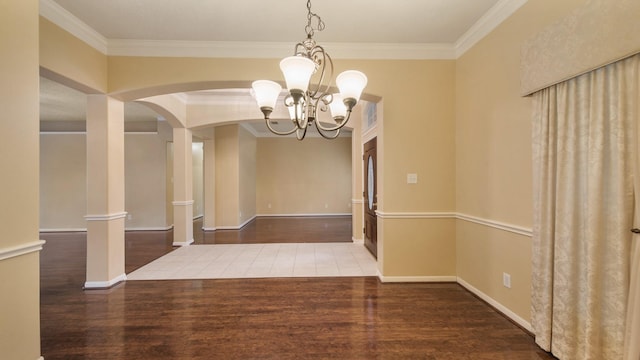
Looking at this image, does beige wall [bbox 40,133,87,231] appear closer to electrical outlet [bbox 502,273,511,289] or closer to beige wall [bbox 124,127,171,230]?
beige wall [bbox 124,127,171,230]

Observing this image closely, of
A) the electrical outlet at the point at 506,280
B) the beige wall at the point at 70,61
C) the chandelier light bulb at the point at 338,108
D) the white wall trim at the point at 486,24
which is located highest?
the white wall trim at the point at 486,24

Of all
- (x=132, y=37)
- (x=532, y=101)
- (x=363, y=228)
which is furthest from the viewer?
(x=363, y=228)

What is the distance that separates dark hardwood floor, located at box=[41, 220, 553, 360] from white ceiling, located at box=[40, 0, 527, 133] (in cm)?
282

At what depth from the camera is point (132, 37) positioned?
2979 mm

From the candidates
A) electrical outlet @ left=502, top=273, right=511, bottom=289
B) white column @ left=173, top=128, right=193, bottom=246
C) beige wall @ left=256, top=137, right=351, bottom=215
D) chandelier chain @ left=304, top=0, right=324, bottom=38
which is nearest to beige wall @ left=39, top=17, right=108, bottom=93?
white column @ left=173, top=128, right=193, bottom=246

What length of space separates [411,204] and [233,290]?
2.36 m

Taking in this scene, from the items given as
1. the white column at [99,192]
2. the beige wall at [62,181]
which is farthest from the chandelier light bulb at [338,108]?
the beige wall at [62,181]

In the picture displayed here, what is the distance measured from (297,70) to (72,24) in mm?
2767

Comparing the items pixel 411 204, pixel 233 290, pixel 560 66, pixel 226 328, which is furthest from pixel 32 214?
pixel 560 66

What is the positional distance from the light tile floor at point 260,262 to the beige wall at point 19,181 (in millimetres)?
1837

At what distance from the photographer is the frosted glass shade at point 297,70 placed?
1.59 metres

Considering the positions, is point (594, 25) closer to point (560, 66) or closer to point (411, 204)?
point (560, 66)

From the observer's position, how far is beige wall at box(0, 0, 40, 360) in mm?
1516

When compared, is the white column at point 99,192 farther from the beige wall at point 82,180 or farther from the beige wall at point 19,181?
the beige wall at point 82,180
